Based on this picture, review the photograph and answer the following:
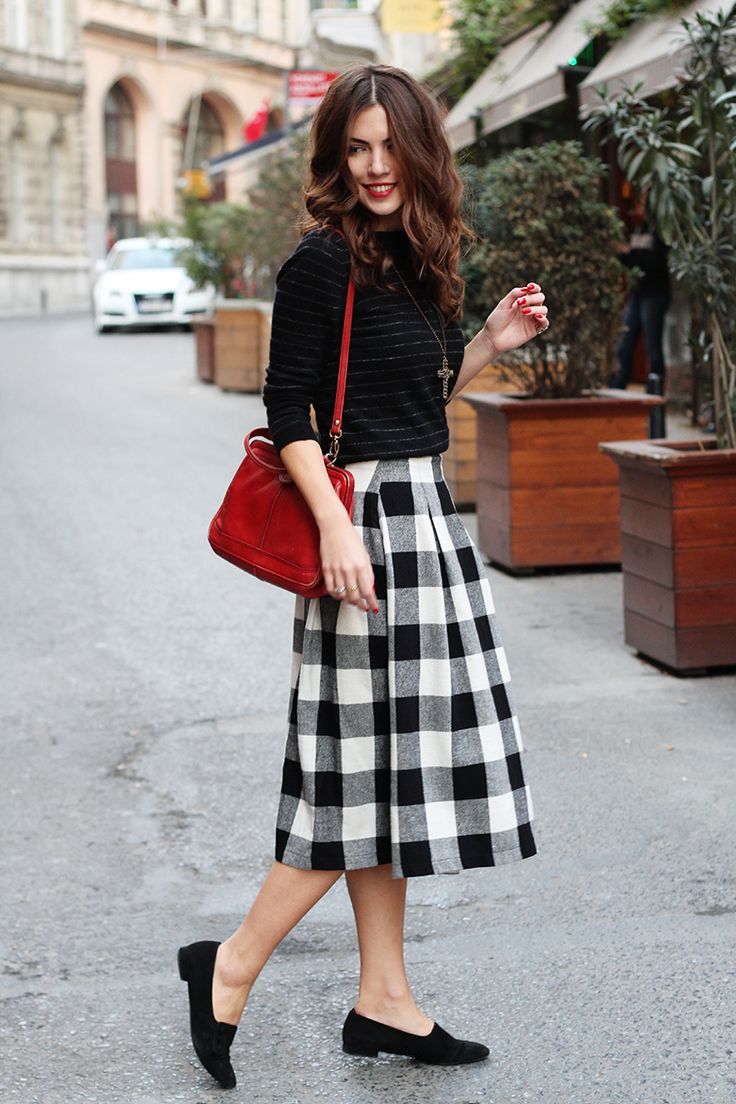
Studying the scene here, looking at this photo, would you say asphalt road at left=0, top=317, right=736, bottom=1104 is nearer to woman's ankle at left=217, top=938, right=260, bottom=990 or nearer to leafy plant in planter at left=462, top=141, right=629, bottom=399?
woman's ankle at left=217, top=938, right=260, bottom=990

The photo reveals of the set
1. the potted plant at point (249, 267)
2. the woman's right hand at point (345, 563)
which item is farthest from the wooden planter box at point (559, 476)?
the potted plant at point (249, 267)

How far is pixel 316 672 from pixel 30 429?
12.2 metres

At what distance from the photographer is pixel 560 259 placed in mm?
8016

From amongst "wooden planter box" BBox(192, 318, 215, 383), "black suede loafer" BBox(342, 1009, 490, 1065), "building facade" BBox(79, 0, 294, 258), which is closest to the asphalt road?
"black suede loafer" BBox(342, 1009, 490, 1065)

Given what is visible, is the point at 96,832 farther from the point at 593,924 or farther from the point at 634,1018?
the point at 634,1018

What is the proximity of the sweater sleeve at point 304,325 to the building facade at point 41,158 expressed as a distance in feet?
171

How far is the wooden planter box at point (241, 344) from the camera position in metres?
17.3

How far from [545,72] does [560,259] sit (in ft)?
25.1

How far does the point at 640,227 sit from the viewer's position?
12773 mm

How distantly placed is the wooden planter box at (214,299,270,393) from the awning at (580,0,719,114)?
4355mm

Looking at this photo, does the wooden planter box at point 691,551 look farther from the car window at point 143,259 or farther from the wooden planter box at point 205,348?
the car window at point 143,259

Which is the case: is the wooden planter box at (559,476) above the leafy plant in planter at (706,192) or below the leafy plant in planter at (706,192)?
below

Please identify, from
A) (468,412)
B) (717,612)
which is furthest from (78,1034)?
(468,412)

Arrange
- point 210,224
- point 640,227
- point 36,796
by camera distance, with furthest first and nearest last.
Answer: point 210,224 → point 640,227 → point 36,796
